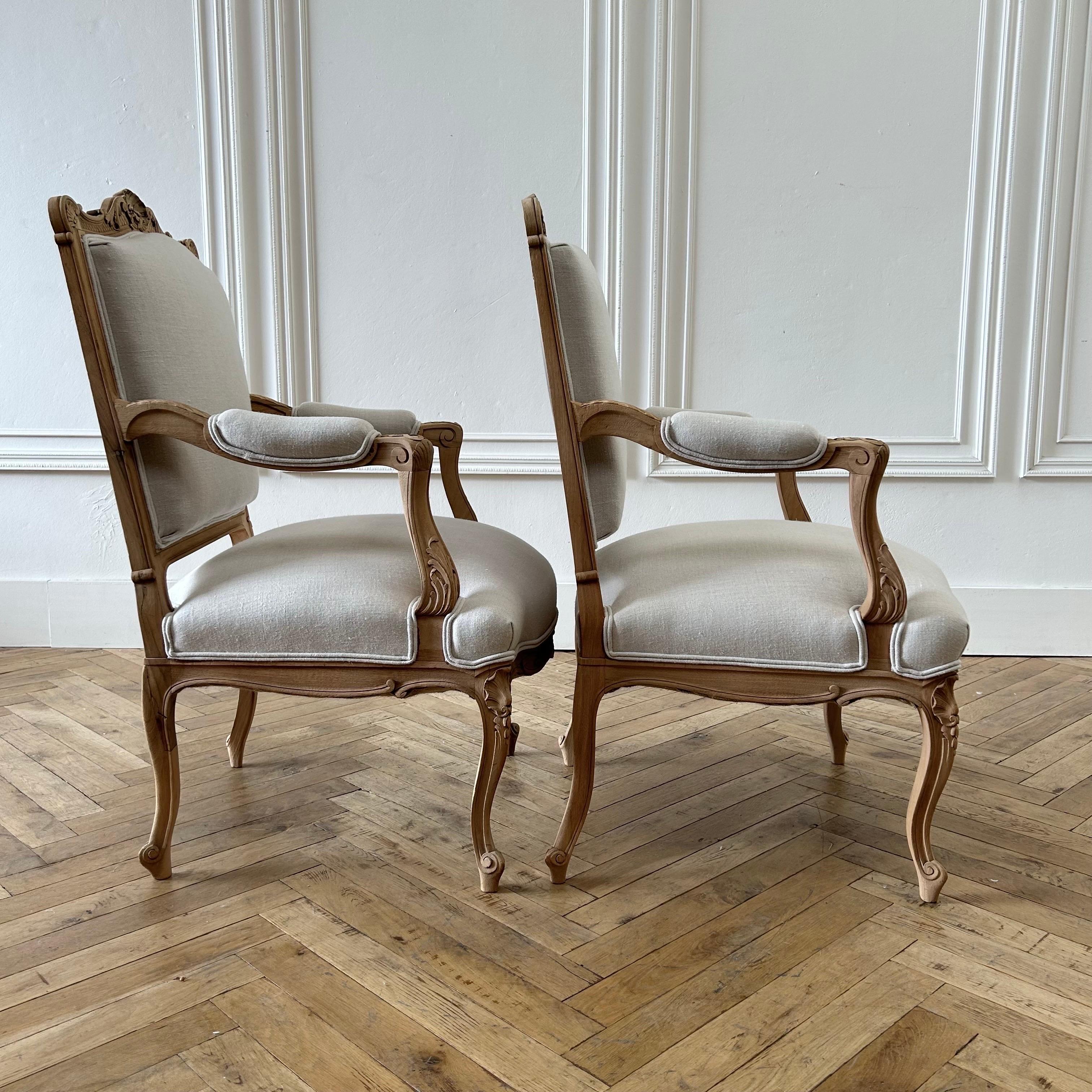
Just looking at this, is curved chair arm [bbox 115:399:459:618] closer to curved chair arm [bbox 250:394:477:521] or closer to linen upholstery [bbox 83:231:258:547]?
linen upholstery [bbox 83:231:258:547]

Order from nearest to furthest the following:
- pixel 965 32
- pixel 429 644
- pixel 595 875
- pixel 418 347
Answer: pixel 429 644 → pixel 595 875 → pixel 965 32 → pixel 418 347

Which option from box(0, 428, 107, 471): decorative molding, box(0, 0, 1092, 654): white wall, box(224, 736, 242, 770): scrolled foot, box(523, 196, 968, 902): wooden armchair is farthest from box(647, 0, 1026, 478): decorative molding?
box(0, 428, 107, 471): decorative molding

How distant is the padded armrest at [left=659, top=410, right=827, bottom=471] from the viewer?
1384mm

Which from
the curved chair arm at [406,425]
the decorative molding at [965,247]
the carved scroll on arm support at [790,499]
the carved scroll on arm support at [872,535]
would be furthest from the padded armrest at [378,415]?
the decorative molding at [965,247]

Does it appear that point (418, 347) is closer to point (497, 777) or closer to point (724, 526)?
point (724, 526)

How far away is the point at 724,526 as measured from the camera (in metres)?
1.75

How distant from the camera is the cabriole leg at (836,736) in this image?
200 cm

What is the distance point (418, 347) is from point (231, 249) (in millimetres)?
583

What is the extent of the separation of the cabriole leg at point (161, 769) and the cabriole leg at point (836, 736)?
1214mm

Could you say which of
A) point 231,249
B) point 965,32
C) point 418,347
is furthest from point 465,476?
point 965,32

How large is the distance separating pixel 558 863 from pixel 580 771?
15cm

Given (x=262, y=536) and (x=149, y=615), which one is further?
(x=262, y=536)

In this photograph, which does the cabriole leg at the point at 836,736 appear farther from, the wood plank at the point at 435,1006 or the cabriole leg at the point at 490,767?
the wood plank at the point at 435,1006

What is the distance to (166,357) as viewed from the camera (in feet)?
5.03
